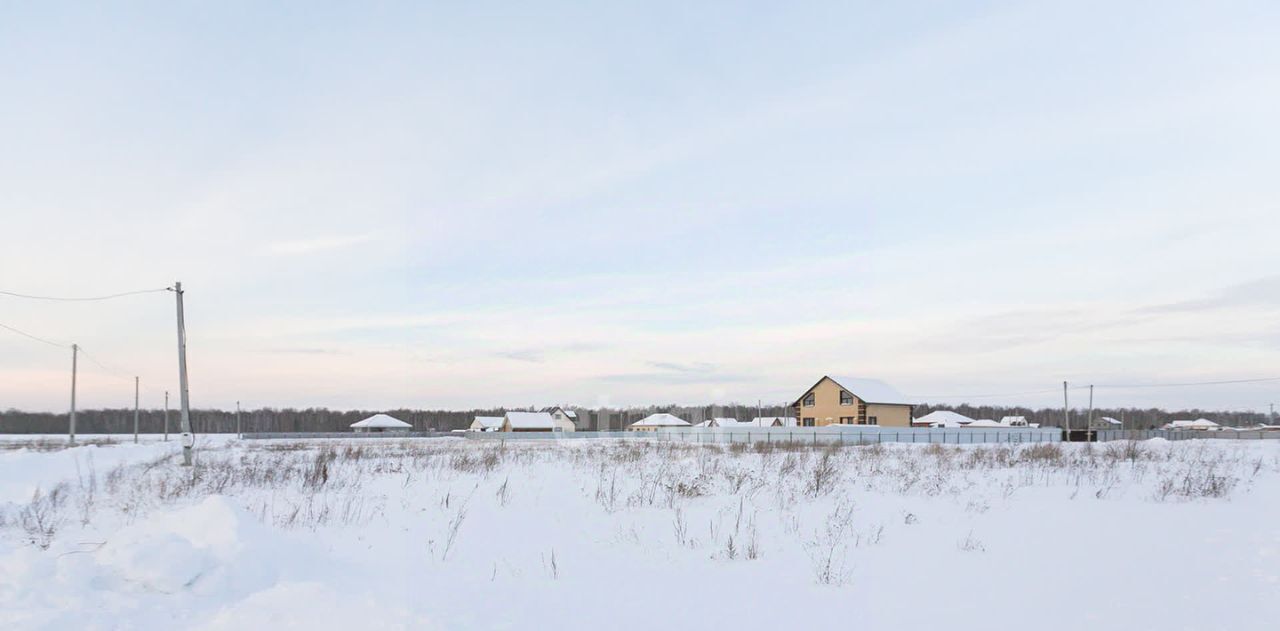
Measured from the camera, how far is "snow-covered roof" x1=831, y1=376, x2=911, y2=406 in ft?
166

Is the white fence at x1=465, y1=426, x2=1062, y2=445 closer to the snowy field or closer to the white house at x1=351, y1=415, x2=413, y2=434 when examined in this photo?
the snowy field

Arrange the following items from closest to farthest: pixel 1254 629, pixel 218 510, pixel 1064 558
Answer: pixel 1254 629 < pixel 218 510 < pixel 1064 558

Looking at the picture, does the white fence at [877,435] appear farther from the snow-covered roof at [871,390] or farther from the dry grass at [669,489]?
the dry grass at [669,489]

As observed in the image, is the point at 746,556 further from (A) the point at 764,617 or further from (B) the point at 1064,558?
(B) the point at 1064,558

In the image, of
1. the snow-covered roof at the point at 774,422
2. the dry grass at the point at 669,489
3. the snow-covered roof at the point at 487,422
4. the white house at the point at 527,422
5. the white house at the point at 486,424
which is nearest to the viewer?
the dry grass at the point at 669,489

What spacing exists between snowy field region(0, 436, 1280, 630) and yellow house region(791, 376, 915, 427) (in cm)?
3957

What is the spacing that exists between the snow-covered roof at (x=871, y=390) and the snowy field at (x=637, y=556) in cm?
3997

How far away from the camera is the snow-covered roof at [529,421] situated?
86.5 m

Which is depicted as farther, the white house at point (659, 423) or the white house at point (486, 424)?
the white house at point (659, 423)

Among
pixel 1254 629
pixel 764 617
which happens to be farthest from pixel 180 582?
pixel 1254 629

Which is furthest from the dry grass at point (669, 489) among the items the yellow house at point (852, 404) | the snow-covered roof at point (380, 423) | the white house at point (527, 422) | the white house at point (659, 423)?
the white house at point (659, 423)

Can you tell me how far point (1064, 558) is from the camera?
6160 mm

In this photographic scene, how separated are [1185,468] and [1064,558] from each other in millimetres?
10808

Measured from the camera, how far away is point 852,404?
50.5 meters
